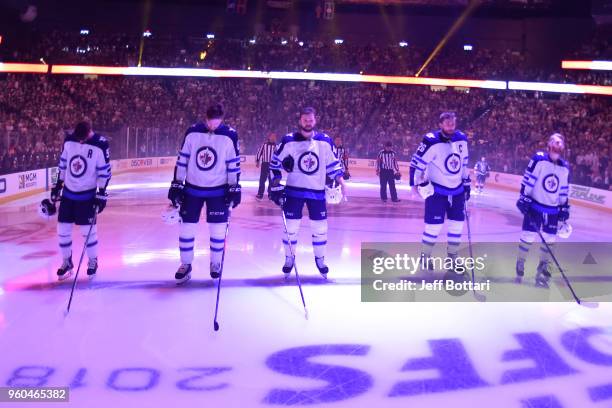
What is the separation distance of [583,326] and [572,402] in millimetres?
1789

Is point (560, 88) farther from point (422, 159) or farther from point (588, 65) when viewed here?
point (422, 159)

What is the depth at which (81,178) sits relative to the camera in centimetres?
628

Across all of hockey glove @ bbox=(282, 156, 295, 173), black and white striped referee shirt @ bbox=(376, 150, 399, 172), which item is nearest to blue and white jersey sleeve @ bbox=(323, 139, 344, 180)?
hockey glove @ bbox=(282, 156, 295, 173)

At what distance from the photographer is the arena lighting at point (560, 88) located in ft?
80.9

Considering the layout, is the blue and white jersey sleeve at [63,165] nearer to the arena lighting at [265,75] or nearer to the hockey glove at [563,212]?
the hockey glove at [563,212]

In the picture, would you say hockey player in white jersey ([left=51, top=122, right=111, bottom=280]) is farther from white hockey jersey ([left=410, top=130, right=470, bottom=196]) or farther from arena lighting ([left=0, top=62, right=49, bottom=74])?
arena lighting ([left=0, top=62, right=49, bottom=74])

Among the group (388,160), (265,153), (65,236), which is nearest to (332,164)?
(65,236)

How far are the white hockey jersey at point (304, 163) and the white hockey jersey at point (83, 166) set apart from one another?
6.07 feet

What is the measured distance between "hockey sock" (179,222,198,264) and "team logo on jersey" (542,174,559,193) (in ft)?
13.1

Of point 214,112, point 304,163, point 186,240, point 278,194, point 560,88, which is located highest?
point 560,88

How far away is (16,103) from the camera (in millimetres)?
23812

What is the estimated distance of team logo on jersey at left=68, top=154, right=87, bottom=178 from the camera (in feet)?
20.5

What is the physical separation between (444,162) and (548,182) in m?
1.19

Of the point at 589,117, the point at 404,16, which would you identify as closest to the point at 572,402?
the point at 589,117
